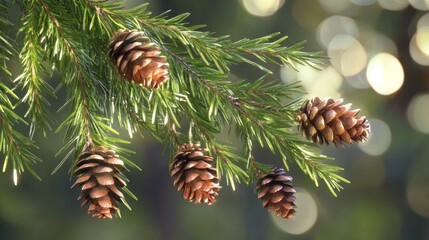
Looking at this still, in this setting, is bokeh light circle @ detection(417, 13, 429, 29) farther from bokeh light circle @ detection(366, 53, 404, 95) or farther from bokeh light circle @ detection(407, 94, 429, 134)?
bokeh light circle @ detection(407, 94, 429, 134)

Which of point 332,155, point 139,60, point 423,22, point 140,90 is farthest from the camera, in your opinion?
point 423,22

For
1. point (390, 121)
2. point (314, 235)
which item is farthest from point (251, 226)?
point (390, 121)

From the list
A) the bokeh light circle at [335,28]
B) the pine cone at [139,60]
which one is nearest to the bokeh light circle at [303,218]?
the bokeh light circle at [335,28]

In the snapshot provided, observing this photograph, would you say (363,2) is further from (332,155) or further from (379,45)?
(332,155)

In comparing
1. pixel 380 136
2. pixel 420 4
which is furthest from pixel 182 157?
pixel 420 4

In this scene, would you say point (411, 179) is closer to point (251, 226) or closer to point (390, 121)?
point (390, 121)

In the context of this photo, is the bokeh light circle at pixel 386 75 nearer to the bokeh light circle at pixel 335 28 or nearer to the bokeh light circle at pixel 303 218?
the bokeh light circle at pixel 335 28
